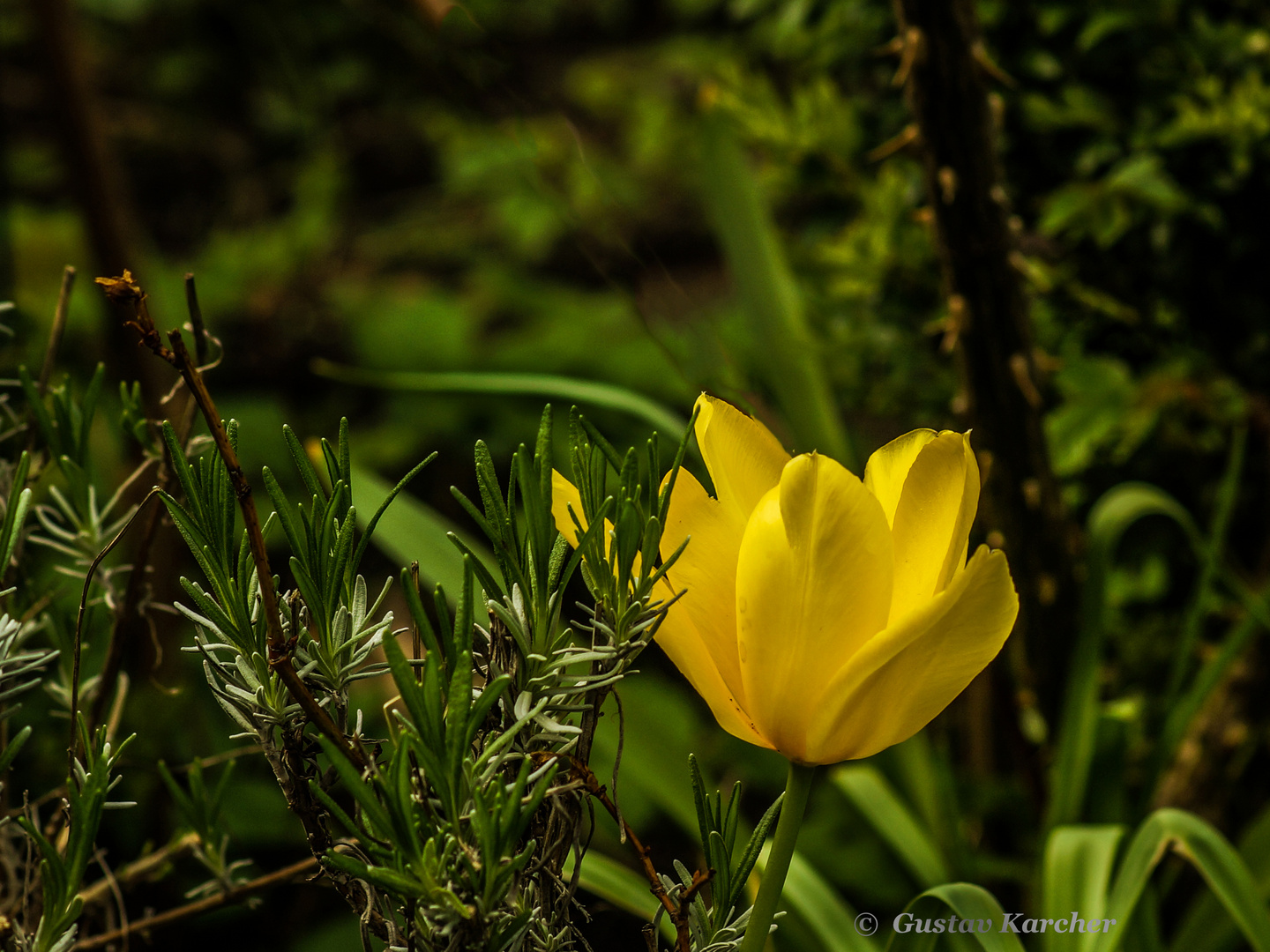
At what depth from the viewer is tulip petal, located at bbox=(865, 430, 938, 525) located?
0.30m

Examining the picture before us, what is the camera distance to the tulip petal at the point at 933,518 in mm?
265

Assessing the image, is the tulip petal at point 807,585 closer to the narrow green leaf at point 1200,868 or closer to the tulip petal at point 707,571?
the tulip petal at point 707,571

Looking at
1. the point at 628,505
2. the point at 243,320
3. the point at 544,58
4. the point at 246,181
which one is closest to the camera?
the point at 628,505

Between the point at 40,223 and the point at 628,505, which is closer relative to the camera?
the point at 628,505

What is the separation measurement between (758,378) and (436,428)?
0.94 meters

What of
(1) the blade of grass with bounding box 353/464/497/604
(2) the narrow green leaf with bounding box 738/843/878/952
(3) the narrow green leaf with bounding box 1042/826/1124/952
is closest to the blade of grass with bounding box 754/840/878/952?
(2) the narrow green leaf with bounding box 738/843/878/952

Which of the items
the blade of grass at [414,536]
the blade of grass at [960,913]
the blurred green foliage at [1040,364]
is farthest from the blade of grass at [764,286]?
the blade of grass at [960,913]

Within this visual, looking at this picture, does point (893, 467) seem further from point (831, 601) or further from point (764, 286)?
point (764, 286)

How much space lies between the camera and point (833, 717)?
0.26 m

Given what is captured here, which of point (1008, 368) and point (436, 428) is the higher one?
point (1008, 368)

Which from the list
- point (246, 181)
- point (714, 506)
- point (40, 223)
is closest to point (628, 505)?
point (714, 506)

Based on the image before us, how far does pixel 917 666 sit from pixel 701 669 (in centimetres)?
6

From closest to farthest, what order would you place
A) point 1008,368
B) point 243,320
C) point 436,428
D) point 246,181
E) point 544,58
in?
point 1008,368
point 436,428
point 243,320
point 246,181
point 544,58

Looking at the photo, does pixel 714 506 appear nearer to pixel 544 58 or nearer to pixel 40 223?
pixel 40 223
